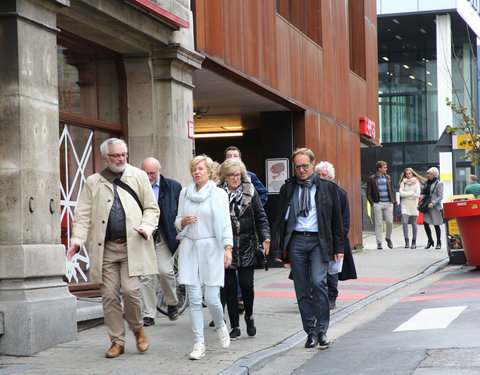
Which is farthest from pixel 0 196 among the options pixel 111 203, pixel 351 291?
pixel 351 291

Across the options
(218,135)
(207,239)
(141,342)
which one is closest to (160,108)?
(207,239)

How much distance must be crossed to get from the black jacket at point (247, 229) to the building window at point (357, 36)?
1592 centimetres

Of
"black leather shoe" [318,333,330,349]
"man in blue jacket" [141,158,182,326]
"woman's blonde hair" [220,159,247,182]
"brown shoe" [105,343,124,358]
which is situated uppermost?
"woman's blonde hair" [220,159,247,182]

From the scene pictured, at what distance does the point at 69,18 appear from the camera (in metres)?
9.52

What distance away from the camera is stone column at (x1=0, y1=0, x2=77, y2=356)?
7.84 metres

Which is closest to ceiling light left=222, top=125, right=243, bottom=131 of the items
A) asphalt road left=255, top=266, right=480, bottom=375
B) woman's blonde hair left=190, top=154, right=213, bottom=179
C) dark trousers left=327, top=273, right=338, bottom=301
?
asphalt road left=255, top=266, right=480, bottom=375

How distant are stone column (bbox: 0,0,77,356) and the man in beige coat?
0.67 m

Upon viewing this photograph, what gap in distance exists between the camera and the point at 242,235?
28.4 ft

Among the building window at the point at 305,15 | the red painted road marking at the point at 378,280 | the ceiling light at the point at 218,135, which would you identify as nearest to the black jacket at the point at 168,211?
the red painted road marking at the point at 378,280

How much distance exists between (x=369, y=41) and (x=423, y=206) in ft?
20.0

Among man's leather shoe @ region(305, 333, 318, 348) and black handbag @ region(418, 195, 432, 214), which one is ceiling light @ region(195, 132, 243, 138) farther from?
man's leather shoe @ region(305, 333, 318, 348)

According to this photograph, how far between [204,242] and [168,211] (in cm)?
191

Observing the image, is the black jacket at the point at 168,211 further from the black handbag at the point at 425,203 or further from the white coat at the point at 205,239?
Result: the black handbag at the point at 425,203

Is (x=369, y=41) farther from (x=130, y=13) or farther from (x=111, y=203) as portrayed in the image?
(x=111, y=203)
